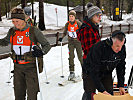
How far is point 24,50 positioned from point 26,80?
0.52 meters

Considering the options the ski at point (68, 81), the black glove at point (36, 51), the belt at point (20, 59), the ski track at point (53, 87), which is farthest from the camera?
the ski at point (68, 81)

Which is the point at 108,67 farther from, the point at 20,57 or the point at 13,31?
the point at 13,31

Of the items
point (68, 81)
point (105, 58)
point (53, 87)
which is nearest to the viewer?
point (105, 58)

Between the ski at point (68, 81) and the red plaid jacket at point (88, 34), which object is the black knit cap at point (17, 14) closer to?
the red plaid jacket at point (88, 34)

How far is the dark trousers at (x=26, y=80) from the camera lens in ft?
10.9

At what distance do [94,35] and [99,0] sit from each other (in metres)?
12.8

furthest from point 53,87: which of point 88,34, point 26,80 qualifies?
point 88,34

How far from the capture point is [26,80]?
333 cm

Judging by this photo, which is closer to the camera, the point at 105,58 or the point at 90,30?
the point at 105,58

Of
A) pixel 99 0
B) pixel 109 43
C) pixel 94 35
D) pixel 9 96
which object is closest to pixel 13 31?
pixel 94 35

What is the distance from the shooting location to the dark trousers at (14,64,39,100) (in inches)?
130

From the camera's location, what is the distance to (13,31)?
3.29 metres

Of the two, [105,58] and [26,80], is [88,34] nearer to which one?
[105,58]

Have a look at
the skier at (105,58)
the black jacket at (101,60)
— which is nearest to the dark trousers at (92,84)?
the skier at (105,58)
